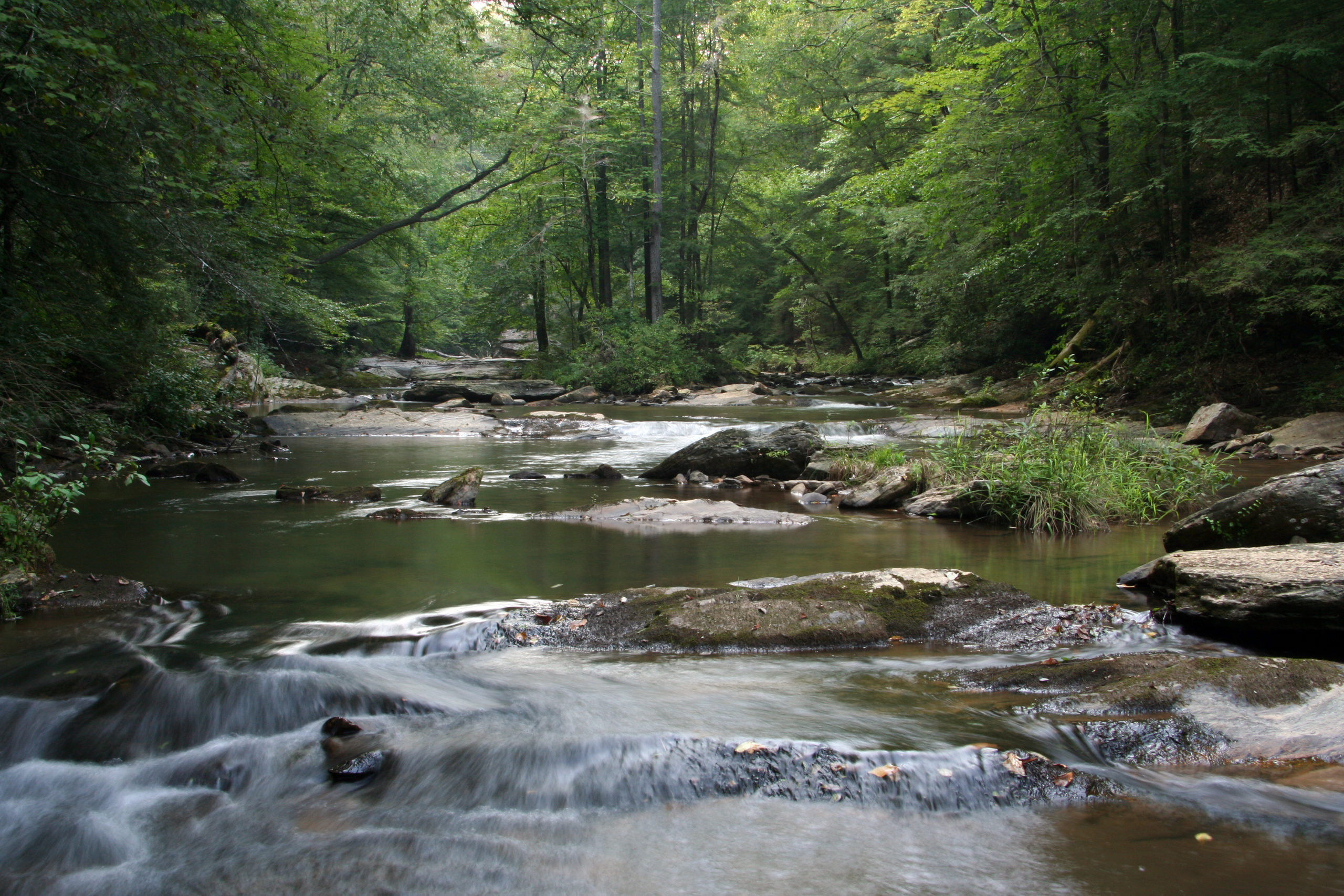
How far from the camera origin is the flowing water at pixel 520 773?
244cm

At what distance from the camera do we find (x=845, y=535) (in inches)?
274

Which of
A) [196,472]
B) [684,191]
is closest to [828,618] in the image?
[196,472]

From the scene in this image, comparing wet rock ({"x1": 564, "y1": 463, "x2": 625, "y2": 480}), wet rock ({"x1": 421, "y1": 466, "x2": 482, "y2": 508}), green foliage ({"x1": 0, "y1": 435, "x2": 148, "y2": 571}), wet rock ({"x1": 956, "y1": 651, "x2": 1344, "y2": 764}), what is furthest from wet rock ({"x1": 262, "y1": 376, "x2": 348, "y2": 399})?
wet rock ({"x1": 956, "y1": 651, "x2": 1344, "y2": 764})

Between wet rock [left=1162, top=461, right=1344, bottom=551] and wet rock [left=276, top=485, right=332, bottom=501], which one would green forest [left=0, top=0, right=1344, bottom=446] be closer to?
wet rock [left=276, top=485, right=332, bottom=501]

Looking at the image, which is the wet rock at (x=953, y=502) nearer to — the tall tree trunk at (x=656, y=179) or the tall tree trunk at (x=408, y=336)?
the tall tree trunk at (x=656, y=179)

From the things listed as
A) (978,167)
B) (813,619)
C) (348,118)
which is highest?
(348,118)

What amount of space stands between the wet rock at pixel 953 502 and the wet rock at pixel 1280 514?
2.40 metres

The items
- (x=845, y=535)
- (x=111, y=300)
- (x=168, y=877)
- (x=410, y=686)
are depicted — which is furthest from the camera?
(x=111, y=300)

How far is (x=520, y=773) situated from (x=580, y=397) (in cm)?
2275

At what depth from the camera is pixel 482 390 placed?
24531mm

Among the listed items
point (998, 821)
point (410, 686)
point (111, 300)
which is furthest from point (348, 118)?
point (998, 821)

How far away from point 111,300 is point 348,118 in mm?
15434

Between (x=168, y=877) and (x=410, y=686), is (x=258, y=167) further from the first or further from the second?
(x=168, y=877)

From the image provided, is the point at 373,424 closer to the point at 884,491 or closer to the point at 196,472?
the point at 196,472
